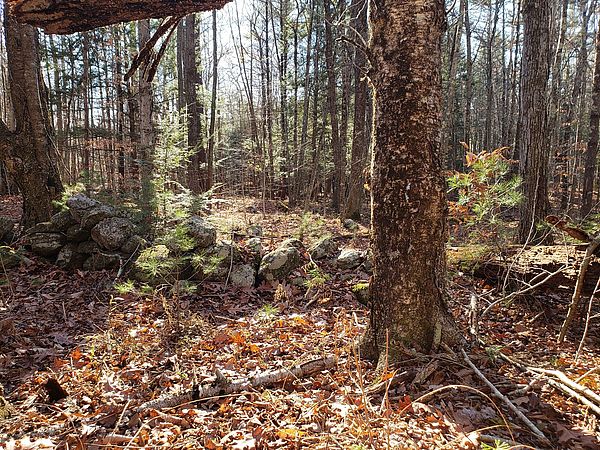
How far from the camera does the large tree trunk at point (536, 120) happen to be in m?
5.82

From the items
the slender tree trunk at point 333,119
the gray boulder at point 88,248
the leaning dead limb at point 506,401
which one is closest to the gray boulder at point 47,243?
the gray boulder at point 88,248

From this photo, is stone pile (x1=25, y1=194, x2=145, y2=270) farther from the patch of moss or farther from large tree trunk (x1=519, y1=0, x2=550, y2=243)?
large tree trunk (x1=519, y1=0, x2=550, y2=243)

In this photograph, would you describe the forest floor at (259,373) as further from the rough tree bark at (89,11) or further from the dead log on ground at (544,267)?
the rough tree bark at (89,11)

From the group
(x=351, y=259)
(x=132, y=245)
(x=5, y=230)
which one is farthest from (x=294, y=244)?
(x=5, y=230)

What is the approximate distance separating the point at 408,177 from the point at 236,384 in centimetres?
211

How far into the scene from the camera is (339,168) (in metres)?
12.2

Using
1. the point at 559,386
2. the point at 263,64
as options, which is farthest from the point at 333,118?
the point at 559,386

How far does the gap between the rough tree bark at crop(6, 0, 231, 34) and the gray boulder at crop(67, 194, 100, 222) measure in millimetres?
4250

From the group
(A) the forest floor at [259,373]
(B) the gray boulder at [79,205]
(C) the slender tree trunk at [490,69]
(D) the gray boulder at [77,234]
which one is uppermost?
(C) the slender tree trunk at [490,69]

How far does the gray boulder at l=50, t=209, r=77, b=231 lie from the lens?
6543mm

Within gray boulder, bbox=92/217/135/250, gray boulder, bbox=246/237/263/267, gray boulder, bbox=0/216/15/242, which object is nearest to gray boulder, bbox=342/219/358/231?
gray boulder, bbox=246/237/263/267

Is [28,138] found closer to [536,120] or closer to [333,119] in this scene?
[536,120]

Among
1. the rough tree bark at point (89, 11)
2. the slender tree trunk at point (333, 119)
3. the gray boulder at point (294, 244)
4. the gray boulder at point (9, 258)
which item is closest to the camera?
the rough tree bark at point (89, 11)

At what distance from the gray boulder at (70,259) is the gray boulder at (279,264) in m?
3.12
